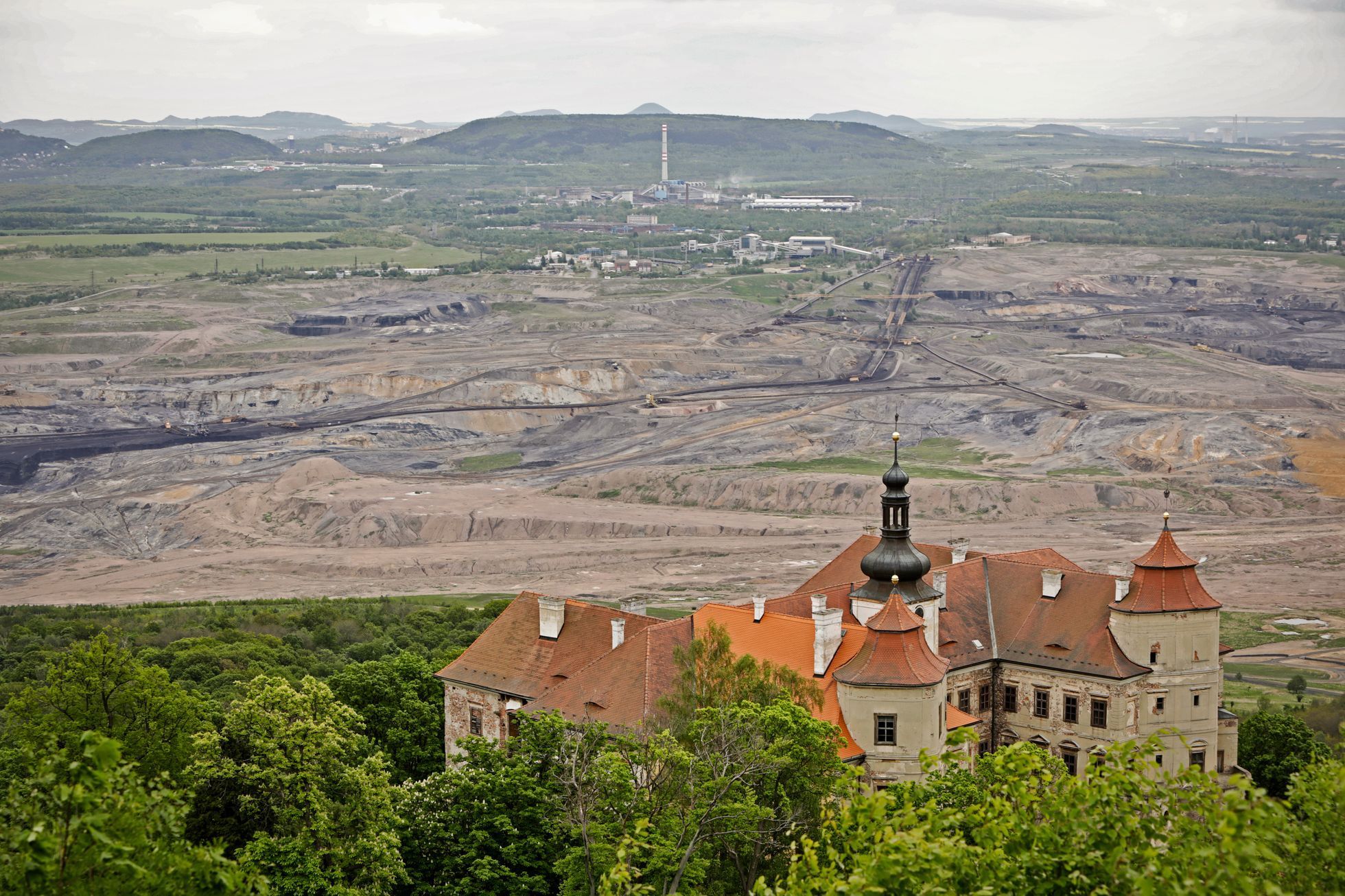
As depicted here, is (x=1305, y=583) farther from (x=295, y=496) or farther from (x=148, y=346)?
(x=148, y=346)

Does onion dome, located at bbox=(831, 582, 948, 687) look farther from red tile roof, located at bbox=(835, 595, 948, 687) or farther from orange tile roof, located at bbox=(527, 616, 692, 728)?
orange tile roof, located at bbox=(527, 616, 692, 728)

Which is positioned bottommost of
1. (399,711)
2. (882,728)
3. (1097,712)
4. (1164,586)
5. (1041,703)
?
(399,711)

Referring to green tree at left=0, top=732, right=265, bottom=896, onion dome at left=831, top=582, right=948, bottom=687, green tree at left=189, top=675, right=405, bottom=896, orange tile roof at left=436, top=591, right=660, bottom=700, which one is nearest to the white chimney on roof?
onion dome at left=831, top=582, right=948, bottom=687

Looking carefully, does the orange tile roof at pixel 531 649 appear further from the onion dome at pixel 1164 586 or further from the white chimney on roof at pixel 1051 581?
the onion dome at pixel 1164 586

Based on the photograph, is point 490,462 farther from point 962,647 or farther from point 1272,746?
point 1272,746

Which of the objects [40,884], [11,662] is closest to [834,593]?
[40,884]

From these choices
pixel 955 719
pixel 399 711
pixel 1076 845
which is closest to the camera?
pixel 1076 845

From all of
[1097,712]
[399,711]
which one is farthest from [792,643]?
[399,711]
